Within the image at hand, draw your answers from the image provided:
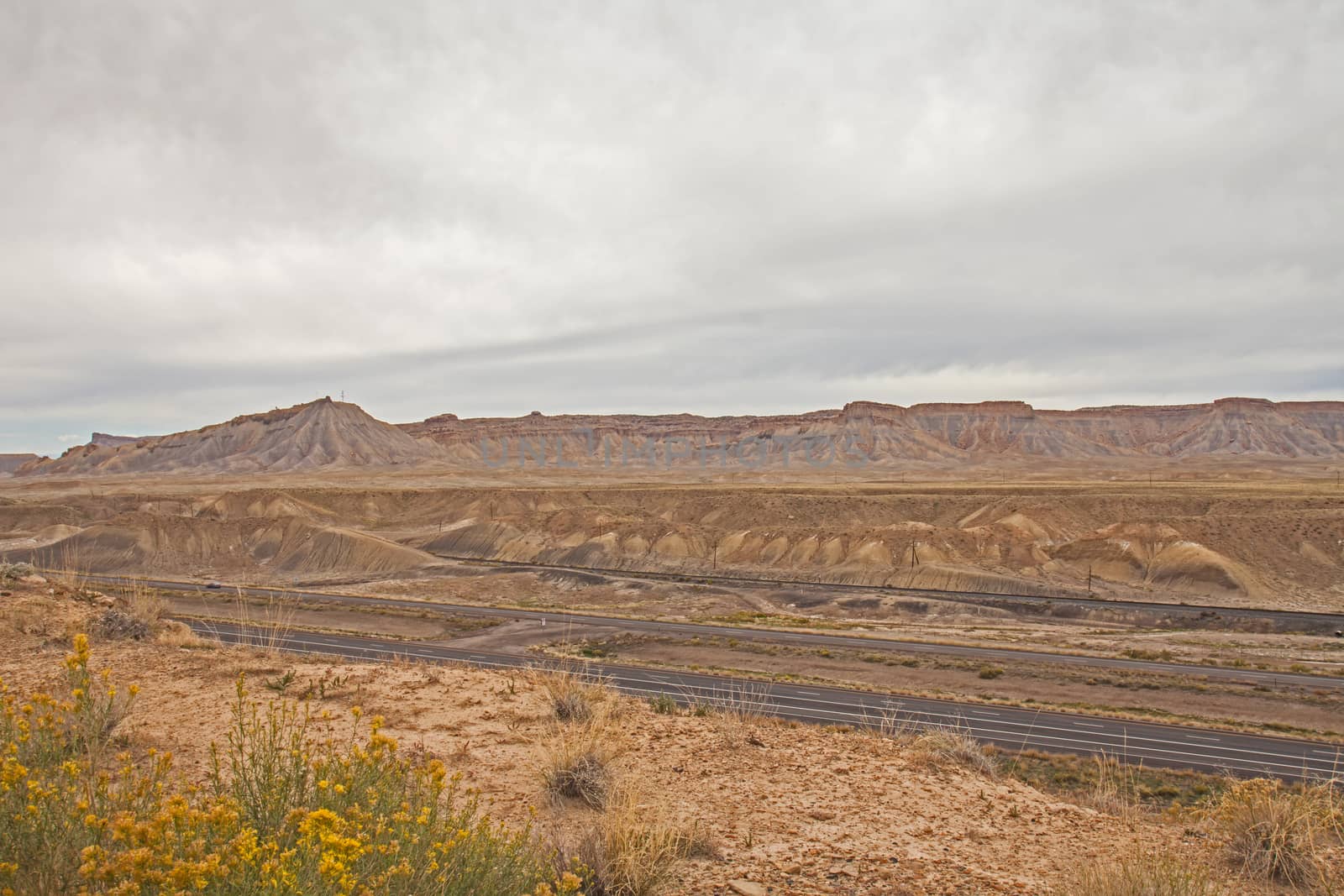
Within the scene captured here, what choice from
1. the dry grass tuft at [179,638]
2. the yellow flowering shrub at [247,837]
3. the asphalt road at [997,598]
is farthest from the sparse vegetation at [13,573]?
the asphalt road at [997,598]

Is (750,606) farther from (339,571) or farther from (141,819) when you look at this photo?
(141,819)

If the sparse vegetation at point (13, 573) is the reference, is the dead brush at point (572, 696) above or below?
below

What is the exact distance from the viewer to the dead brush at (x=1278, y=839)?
24.6ft

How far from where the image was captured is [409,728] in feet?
35.2

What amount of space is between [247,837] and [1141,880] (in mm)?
5935

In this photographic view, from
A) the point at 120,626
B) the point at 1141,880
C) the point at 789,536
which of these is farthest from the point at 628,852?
the point at 789,536

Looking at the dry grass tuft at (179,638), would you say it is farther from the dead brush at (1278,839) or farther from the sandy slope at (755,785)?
the dead brush at (1278,839)

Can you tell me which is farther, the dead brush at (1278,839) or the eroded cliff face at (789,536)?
the eroded cliff face at (789,536)

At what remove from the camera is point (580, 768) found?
8469 mm

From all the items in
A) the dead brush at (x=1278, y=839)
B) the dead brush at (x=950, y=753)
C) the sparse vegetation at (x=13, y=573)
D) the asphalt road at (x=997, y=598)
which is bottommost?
the asphalt road at (x=997, y=598)

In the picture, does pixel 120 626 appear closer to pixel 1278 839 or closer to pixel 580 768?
pixel 580 768

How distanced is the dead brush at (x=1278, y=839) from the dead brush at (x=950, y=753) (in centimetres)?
281

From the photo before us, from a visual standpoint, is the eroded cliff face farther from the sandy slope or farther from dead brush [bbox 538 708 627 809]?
dead brush [bbox 538 708 627 809]

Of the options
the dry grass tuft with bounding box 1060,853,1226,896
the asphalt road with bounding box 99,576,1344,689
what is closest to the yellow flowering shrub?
the dry grass tuft with bounding box 1060,853,1226,896
